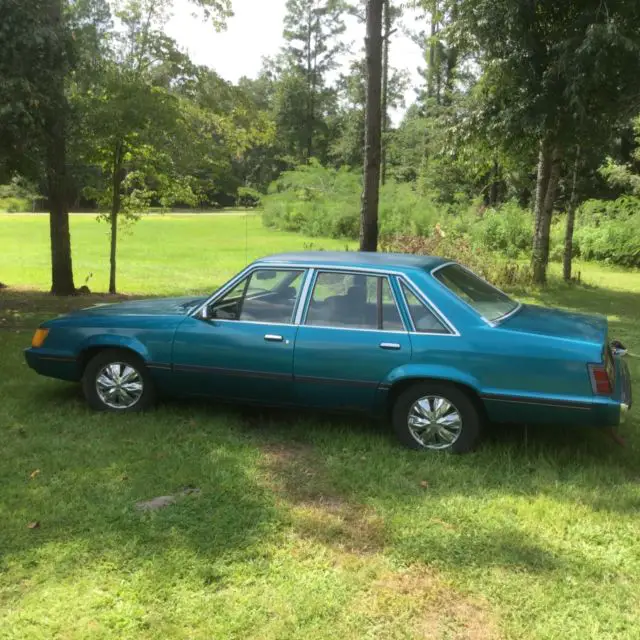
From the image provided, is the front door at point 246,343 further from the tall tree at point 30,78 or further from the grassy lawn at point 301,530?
the tall tree at point 30,78

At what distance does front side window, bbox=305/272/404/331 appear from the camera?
5.05 m

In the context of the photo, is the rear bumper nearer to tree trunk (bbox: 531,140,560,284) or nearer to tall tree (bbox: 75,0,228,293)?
tall tree (bbox: 75,0,228,293)

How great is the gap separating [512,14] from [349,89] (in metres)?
55.0

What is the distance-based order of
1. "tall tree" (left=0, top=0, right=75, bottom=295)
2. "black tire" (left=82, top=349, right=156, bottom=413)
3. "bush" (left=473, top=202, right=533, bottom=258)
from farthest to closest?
"bush" (left=473, top=202, right=533, bottom=258) → "tall tree" (left=0, top=0, right=75, bottom=295) → "black tire" (left=82, top=349, right=156, bottom=413)

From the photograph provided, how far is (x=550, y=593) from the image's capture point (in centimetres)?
321

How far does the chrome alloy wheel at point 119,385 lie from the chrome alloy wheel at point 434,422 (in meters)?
2.33

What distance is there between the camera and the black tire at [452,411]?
482 centimetres

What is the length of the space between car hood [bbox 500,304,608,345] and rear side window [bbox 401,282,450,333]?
1.54 feet

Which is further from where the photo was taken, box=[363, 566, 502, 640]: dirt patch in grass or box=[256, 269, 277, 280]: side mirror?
box=[256, 269, 277, 280]: side mirror

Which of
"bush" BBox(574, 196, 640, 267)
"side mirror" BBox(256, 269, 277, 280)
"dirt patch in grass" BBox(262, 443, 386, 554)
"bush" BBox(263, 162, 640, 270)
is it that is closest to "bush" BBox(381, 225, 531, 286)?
"bush" BBox(263, 162, 640, 270)

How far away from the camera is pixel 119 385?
5.72 metres

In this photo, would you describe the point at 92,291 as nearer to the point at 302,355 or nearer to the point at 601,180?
the point at 302,355

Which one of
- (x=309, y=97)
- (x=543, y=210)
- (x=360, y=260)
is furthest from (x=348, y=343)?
(x=309, y=97)

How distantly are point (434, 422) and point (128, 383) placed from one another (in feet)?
8.50
